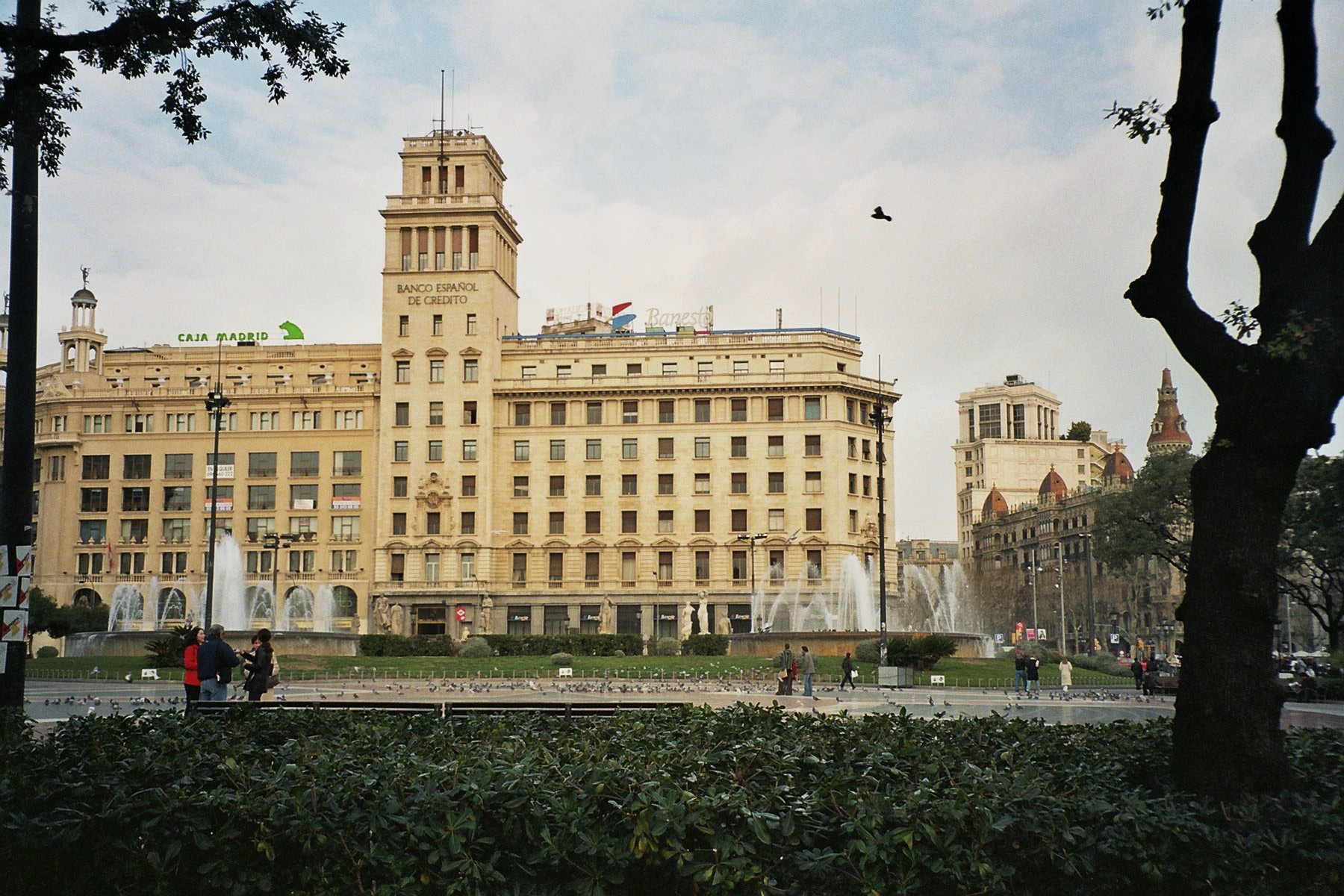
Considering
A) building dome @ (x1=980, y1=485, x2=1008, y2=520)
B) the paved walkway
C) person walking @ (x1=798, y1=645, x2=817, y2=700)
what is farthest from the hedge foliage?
building dome @ (x1=980, y1=485, x2=1008, y2=520)

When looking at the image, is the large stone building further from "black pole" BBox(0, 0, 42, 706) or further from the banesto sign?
"black pole" BBox(0, 0, 42, 706)

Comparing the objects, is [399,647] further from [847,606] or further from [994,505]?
[994,505]

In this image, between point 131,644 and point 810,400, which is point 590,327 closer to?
point 810,400

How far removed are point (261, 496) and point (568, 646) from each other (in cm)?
3318

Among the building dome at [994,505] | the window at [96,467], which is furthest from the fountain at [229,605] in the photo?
the building dome at [994,505]

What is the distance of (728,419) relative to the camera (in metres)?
82.9

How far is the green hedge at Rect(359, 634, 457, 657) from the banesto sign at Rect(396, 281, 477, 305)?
28.1m

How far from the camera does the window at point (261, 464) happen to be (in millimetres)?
85438

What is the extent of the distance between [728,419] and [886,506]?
1168 cm

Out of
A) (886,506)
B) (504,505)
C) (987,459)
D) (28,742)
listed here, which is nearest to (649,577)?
(504,505)

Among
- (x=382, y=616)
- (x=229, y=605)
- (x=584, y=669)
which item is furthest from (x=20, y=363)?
(x=382, y=616)

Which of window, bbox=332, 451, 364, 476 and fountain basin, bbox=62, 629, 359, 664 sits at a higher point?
window, bbox=332, 451, 364, 476

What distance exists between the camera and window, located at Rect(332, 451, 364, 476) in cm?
8431

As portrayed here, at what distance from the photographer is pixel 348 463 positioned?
84625 mm
